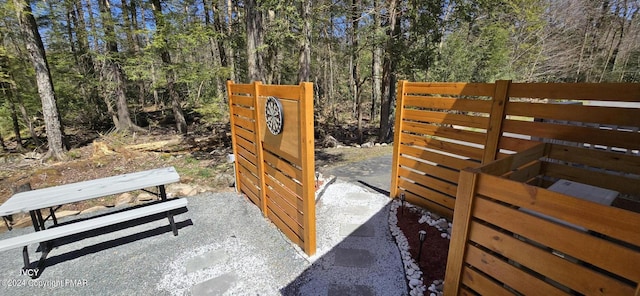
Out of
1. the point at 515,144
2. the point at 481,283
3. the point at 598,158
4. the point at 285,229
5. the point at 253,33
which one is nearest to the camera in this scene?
the point at 481,283

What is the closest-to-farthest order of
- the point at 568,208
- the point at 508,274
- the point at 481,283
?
the point at 568,208
the point at 508,274
the point at 481,283

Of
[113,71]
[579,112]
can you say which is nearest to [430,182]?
[579,112]

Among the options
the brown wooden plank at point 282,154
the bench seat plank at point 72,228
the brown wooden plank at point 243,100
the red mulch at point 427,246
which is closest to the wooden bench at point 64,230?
the bench seat plank at point 72,228

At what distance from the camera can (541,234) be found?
1.44 meters

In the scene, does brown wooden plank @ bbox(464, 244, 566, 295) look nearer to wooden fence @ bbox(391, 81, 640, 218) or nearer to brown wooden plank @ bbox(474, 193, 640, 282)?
brown wooden plank @ bbox(474, 193, 640, 282)

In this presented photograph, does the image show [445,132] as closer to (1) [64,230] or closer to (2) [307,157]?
(2) [307,157]

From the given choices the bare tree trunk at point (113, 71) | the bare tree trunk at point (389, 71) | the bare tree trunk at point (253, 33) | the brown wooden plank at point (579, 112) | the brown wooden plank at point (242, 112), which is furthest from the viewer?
the bare tree trunk at point (113, 71)

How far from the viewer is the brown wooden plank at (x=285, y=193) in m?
2.87

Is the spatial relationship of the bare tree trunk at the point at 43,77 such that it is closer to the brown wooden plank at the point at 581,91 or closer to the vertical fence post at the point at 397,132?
the vertical fence post at the point at 397,132

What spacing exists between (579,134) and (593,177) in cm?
36

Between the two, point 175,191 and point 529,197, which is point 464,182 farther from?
point 175,191

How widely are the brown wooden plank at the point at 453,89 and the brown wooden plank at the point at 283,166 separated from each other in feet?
6.58

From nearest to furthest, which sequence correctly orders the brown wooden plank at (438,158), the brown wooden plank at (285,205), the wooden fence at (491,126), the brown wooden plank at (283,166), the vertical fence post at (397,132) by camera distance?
the wooden fence at (491,126) < the brown wooden plank at (283,166) < the brown wooden plank at (285,205) < the brown wooden plank at (438,158) < the vertical fence post at (397,132)

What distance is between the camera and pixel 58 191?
3191 mm
